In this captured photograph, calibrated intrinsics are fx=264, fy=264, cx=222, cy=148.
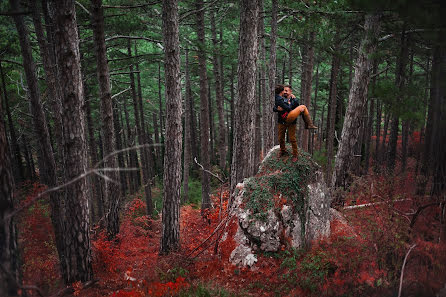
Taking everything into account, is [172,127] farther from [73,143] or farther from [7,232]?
[7,232]

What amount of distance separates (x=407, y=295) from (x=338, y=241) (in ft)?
8.77

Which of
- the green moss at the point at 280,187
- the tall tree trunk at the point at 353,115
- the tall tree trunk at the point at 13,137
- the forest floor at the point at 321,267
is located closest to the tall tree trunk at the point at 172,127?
the forest floor at the point at 321,267

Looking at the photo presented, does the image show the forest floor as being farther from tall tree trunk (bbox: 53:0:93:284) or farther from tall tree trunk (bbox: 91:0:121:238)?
tall tree trunk (bbox: 91:0:121:238)

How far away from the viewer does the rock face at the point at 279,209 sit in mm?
6416

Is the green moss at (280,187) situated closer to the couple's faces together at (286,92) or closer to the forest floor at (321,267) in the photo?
the forest floor at (321,267)

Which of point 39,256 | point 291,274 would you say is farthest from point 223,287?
point 39,256

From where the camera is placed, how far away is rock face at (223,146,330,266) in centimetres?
642

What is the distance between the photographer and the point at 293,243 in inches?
262

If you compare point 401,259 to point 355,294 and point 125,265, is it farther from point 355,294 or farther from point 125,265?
point 125,265

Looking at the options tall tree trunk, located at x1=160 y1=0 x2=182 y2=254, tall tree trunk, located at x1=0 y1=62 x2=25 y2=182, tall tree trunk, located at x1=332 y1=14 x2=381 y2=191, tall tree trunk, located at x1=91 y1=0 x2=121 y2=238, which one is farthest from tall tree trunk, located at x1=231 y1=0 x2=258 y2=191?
tall tree trunk, located at x1=0 y1=62 x2=25 y2=182

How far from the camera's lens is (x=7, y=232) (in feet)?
10.6

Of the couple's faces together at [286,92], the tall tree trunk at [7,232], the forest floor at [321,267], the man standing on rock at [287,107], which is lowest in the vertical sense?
the forest floor at [321,267]

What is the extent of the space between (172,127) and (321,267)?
199 inches

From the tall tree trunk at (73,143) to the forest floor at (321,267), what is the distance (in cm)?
56
